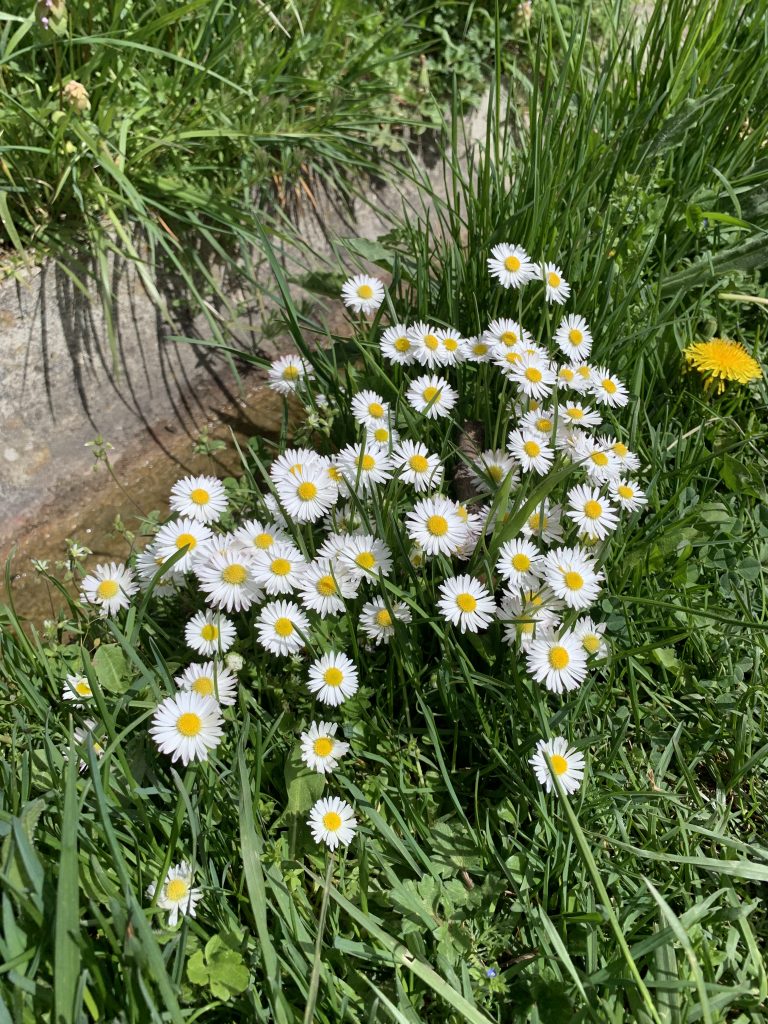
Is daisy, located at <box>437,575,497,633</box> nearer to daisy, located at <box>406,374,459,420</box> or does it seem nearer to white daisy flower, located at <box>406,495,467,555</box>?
white daisy flower, located at <box>406,495,467,555</box>

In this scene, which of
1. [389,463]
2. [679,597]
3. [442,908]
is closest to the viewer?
[442,908]

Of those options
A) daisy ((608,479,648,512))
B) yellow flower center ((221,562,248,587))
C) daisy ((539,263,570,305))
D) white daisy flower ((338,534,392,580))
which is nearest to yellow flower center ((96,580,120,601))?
yellow flower center ((221,562,248,587))

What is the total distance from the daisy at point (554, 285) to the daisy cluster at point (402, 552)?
0.12 feet

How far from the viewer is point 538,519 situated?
164 cm

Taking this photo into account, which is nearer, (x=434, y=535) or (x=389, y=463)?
(x=434, y=535)

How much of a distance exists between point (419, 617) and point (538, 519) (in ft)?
0.97

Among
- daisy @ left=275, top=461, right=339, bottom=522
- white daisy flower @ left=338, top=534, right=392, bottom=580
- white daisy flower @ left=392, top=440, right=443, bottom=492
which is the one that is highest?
white daisy flower @ left=392, top=440, right=443, bottom=492

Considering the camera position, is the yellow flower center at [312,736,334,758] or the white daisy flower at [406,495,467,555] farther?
the white daisy flower at [406,495,467,555]

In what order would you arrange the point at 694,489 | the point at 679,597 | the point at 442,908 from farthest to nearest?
the point at 694,489
the point at 679,597
the point at 442,908

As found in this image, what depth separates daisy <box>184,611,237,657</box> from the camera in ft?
5.08

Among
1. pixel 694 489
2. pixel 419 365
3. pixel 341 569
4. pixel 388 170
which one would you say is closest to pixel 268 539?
pixel 341 569

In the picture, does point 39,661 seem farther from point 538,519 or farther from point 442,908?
point 538,519

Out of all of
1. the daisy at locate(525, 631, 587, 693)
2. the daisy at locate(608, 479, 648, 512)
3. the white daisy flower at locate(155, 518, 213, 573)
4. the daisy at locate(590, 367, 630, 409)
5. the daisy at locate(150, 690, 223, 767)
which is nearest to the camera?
the daisy at locate(150, 690, 223, 767)

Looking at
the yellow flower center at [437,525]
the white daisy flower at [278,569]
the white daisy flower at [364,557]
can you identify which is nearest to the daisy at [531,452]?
the yellow flower center at [437,525]
